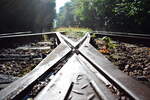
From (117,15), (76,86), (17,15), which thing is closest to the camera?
(76,86)

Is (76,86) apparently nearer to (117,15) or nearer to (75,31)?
(75,31)

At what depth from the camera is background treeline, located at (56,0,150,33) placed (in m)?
17.0

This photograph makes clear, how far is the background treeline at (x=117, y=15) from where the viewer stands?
17047 mm

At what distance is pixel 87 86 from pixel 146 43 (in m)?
3.58

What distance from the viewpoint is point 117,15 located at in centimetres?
2852

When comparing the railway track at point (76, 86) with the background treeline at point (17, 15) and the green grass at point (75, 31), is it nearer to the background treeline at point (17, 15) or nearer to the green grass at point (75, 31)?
the green grass at point (75, 31)

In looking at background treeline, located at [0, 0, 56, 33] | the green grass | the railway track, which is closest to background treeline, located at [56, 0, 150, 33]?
the green grass

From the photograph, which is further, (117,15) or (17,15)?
(117,15)

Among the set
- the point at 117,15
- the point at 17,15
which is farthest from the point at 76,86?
the point at 117,15

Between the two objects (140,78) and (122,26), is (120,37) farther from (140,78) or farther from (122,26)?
(122,26)

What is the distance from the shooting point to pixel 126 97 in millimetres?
1154

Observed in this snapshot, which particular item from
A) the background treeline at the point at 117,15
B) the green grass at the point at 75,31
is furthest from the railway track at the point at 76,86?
the background treeline at the point at 117,15

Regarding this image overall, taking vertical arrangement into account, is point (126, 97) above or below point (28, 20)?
below

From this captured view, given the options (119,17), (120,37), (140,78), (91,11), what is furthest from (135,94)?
(91,11)
